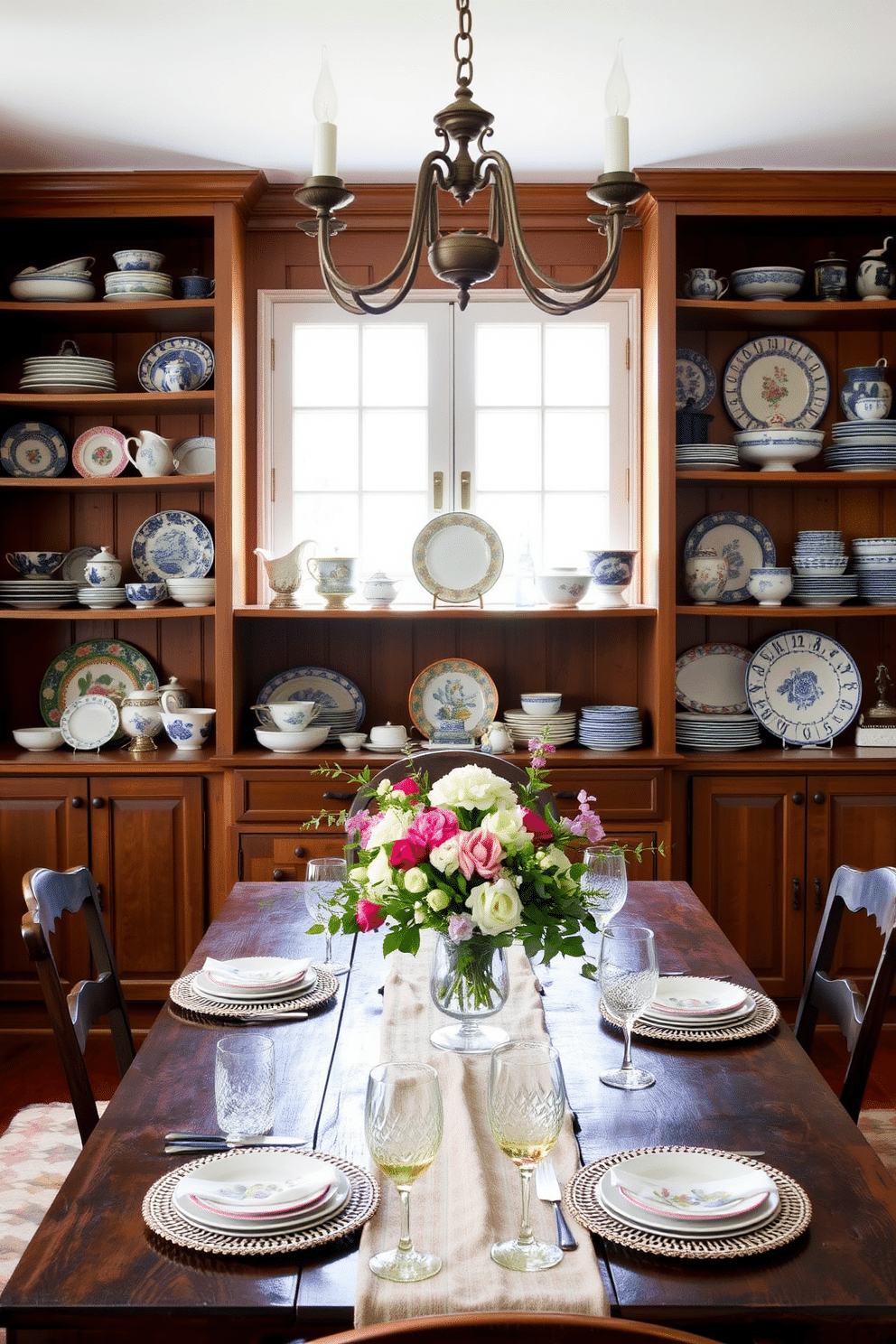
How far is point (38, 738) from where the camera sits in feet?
12.1

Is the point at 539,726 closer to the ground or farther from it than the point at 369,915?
farther from it

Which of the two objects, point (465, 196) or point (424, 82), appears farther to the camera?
point (424, 82)

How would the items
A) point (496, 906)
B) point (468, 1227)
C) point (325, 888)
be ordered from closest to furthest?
point (468, 1227)
point (496, 906)
point (325, 888)

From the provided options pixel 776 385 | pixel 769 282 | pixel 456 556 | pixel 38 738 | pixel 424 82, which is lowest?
pixel 38 738

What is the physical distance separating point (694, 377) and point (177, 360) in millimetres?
1605

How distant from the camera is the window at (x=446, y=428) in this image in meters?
3.85

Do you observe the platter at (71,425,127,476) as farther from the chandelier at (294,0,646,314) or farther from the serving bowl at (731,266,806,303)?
the chandelier at (294,0,646,314)

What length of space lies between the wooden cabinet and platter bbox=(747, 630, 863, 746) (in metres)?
0.27

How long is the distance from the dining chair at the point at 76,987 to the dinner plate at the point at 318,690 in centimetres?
174

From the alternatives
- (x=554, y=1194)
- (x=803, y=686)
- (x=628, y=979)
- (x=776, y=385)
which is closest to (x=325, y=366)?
(x=776, y=385)

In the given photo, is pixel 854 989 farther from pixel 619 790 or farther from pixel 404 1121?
pixel 619 790

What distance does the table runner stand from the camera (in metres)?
1.06

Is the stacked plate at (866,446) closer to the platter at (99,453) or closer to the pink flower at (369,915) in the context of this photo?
the platter at (99,453)

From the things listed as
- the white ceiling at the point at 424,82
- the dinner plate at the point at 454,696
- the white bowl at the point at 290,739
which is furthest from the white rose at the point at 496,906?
the dinner plate at the point at 454,696
